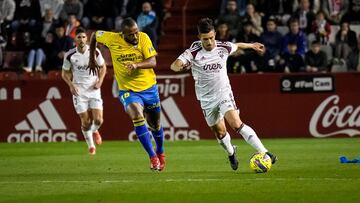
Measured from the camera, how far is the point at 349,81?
2195cm

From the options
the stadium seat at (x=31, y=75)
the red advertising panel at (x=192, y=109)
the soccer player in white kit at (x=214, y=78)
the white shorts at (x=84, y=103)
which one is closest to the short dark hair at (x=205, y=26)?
the soccer player in white kit at (x=214, y=78)

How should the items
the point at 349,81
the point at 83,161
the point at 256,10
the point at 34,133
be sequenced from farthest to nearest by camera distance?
the point at 256,10, the point at 34,133, the point at 349,81, the point at 83,161

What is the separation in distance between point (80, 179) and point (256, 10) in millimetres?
13562

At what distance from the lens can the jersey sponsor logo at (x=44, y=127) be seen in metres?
23.5

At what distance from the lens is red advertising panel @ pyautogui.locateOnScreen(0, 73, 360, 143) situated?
72.2 feet

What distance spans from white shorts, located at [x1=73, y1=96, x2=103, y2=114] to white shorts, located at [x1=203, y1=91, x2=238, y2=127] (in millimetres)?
6003

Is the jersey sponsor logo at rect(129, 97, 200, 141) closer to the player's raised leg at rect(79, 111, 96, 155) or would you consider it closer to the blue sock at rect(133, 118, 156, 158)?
the player's raised leg at rect(79, 111, 96, 155)

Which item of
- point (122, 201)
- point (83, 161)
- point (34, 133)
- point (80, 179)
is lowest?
point (34, 133)

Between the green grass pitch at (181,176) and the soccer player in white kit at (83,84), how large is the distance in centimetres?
72

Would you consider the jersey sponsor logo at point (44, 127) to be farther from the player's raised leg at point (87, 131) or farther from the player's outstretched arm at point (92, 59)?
the player's outstretched arm at point (92, 59)

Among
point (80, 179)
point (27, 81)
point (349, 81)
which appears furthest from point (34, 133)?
point (80, 179)

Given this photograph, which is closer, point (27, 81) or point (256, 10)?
point (27, 81)

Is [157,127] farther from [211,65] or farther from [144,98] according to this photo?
[211,65]

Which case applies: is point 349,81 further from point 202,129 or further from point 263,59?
point 202,129
